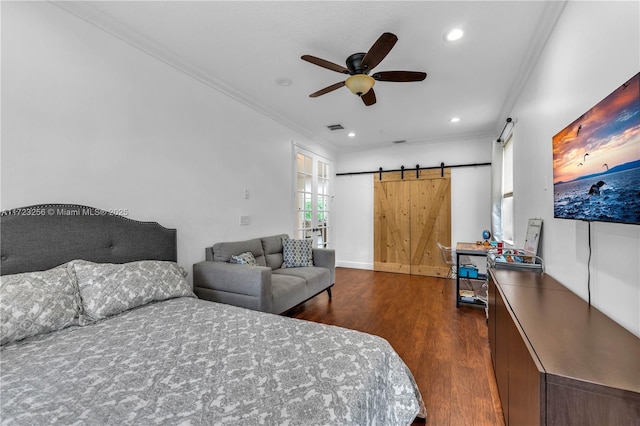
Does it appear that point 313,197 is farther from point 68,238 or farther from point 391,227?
point 68,238

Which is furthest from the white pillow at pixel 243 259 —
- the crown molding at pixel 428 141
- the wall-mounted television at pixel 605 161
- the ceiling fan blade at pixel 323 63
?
the crown molding at pixel 428 141

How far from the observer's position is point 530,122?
263 centimetres

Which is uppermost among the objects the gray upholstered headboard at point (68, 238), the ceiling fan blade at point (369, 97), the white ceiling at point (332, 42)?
the white ceiling at point (332, 42)

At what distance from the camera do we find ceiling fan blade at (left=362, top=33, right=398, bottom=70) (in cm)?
185

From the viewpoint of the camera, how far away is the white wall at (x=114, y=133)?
1.74m

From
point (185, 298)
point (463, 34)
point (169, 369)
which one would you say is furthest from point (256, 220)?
point (463, 34)

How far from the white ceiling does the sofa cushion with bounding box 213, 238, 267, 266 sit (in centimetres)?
181

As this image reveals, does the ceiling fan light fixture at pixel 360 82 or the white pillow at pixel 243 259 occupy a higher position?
the ceiling fan light fixture at pixel 360 82

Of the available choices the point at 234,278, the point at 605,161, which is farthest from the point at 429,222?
the point at 605,161

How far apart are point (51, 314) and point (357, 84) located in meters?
2.58

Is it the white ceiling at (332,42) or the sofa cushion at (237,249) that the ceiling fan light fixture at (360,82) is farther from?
the sofa cushion at (237,249)

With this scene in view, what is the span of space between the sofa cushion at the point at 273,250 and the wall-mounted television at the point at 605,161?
3.02 metres

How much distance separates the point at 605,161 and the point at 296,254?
3213 millimetres

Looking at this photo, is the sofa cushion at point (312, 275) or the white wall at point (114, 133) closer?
the white wall at point (114, 133)
